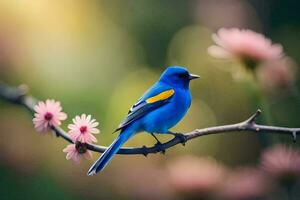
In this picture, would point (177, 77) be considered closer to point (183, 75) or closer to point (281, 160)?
point (183, 75)

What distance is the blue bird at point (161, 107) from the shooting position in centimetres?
138

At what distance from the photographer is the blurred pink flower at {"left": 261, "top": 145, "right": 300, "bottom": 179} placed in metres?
1.36

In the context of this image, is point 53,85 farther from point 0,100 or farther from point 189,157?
point 189,157

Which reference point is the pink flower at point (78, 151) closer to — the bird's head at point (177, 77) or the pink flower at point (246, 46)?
the pink flower at point (246, 46)

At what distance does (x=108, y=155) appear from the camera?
3.67ft

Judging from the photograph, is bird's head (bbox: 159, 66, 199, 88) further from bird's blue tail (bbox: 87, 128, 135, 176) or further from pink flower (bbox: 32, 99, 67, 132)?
pink flower (bbox: 32, 99, 67, 132)

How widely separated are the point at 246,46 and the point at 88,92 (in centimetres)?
39

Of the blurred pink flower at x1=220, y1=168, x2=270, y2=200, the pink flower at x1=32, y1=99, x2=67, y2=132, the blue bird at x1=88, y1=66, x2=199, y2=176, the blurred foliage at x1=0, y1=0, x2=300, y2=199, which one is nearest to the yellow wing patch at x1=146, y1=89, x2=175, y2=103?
the blue bird at x1=88, y1=66, x2=199, y2=176

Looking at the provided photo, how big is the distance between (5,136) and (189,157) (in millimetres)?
489

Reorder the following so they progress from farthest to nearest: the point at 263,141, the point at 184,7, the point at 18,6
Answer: the point at 184,7, the point at 263,141, the point at 18,6

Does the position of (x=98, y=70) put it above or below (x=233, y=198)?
above

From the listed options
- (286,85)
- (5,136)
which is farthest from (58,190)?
(286,85)

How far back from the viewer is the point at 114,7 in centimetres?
228

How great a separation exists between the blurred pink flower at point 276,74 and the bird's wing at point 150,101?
0.21 meters
